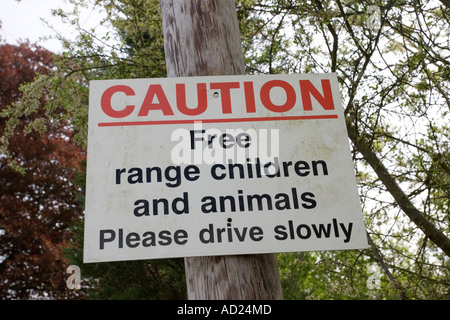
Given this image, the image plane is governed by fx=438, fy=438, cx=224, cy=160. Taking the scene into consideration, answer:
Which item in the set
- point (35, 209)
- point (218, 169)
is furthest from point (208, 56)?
point (35, 209)

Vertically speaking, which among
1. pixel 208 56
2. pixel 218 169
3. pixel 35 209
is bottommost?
pixel 218 169

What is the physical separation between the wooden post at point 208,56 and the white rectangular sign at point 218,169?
7cm

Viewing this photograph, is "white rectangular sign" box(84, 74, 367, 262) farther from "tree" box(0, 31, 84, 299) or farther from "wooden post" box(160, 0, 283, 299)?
"tree" box(0, 31, 84, 299)

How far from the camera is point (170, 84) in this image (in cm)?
210

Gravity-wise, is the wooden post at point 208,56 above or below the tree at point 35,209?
below

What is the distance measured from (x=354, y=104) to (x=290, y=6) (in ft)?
4.00

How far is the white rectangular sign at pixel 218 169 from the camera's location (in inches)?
71.4

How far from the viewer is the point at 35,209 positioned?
12031 millimetres

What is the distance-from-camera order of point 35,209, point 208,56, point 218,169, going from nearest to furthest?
point 218,169 → point 208,56 → point 35,209

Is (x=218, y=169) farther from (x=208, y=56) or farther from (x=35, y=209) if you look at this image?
(x=35, y=209)

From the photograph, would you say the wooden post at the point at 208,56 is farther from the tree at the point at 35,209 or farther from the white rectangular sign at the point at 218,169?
the tree at the point at 35,209

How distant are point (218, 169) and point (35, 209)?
11424 mm

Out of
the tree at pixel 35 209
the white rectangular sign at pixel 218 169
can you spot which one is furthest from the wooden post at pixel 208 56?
the tree at pixel 35 209
